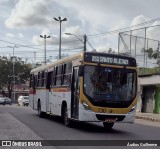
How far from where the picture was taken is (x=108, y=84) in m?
15.8


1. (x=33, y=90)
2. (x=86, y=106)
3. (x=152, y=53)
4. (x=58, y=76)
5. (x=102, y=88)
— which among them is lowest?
(x=86, y=106)

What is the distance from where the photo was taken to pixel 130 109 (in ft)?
52.8

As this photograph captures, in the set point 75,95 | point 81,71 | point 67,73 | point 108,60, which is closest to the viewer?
point 81,71

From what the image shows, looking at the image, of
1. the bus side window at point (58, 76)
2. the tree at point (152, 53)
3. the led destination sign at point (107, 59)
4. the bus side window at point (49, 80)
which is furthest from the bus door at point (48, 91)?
the tree at point (152, 53)

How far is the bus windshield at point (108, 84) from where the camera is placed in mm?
15688

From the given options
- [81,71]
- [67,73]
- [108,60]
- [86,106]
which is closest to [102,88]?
[86,106]

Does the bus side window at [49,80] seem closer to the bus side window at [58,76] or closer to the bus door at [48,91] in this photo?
the bus door at [48,91]

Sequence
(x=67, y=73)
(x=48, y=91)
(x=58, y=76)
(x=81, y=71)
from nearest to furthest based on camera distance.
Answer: (x=81, y=71), (x=67, y=73), (x=58, y=76), (x=48, y=91)

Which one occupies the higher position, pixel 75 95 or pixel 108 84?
pixel 108 84

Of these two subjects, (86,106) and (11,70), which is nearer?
(86,106)

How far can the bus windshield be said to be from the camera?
51.5 ft

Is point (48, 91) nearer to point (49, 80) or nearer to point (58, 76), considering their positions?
point (49, 80)

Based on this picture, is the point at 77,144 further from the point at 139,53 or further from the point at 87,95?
the point at 139,53

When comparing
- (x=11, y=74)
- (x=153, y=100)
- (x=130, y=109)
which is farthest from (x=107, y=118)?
(x=11, y=74)
